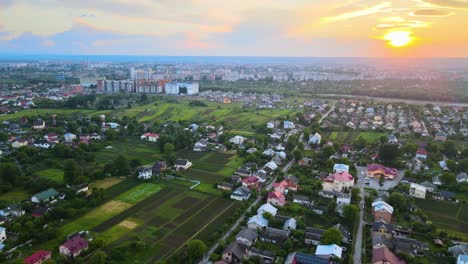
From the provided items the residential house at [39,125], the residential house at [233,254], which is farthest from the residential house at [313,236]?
the residential house at [39,125]

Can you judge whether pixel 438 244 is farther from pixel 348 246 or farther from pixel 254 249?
pixel 254 249

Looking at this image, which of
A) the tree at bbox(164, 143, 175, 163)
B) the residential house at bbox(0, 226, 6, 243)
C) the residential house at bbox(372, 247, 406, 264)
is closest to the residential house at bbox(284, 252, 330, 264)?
the residential house at bbox(372, 247, 406, 264)

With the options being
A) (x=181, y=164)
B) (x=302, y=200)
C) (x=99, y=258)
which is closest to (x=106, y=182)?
(x=181, y=164)

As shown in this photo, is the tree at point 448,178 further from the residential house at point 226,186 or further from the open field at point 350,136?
the residential house at point 226,186

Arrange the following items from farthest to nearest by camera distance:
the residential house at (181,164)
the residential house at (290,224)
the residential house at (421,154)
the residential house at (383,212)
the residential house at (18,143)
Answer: the residential house at (18,143) < the residential house at (421,154) < the residential house at (181,164) < the residential house at (383,212) < the residential house at (290,224)

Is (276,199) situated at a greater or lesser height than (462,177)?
lesser

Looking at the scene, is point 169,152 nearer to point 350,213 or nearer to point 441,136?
point 350,213
